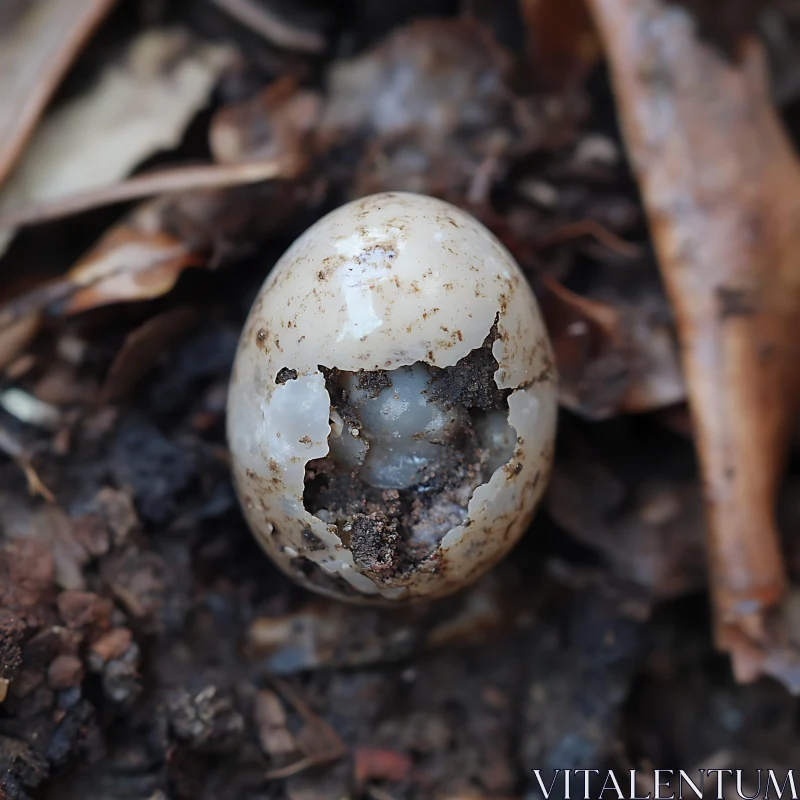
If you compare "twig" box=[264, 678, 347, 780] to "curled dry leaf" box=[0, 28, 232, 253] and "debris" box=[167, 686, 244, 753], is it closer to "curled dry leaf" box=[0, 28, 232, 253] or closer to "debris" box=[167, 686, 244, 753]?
"debris" box=[167, 686, 244, 753]

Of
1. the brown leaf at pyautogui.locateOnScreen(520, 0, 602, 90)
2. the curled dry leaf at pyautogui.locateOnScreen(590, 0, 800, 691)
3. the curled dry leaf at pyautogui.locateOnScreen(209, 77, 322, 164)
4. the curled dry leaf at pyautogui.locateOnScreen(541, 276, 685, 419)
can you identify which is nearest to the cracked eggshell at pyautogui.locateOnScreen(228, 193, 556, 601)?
the curled dry leaf at pyautogui.locateOnScreen(541, 276, 685, 419)

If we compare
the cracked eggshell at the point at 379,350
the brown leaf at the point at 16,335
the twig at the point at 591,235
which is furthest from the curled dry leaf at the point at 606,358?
the brown leaf at the point at 16,335

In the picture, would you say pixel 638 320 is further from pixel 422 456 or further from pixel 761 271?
pixel 422 456

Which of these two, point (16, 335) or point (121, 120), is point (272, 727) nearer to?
point (16, 335)

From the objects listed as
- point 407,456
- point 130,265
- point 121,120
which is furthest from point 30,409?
point 407,456

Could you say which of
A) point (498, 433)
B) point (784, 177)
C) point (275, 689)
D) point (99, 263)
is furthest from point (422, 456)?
point (784, 177)

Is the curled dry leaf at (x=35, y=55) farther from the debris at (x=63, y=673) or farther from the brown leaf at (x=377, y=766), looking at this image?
the brown leaf at (x=377, y=766)
